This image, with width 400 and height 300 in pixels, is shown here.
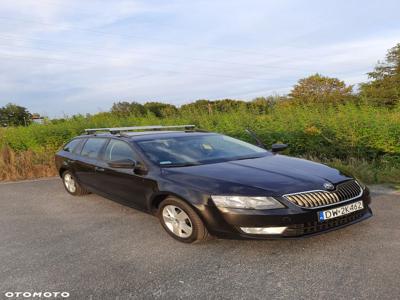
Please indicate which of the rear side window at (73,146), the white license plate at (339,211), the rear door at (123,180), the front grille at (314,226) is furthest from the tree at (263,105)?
the front grille at (314,226)

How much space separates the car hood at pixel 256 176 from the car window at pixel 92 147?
71.9 inches

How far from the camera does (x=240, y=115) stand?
10711 millimetres

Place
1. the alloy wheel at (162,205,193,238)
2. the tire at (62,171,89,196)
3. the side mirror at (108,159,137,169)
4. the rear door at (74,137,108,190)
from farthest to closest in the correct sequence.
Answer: the tire at (62,171,89,196), the rear door at (74,137,108,190), the side mirror at (108,159,137,169), the alloy wheel at (162,205,193,238)

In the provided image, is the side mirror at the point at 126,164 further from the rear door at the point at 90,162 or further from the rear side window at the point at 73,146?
the rear side window at the point at 73,146

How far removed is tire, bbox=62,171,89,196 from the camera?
6627 millimetres

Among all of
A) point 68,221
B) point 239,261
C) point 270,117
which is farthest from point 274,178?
point 270,117

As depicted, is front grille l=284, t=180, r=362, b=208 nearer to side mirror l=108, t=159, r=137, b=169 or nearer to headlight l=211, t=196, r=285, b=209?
headlight l=211, t=196, r=285, b=209

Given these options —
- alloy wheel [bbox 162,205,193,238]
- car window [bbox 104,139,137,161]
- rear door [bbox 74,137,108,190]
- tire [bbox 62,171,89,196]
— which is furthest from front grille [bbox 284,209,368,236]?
tire [bbox 62,171,89,196]

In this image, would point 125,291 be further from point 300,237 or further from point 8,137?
point 8,137

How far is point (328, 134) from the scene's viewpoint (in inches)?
344

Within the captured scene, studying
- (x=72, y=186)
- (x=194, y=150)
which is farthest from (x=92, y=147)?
(x=194, y=150)

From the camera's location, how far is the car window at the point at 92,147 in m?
5.85

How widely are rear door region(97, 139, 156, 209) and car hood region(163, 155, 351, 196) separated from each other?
1.46ft

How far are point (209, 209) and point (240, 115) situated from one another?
7.17 m
